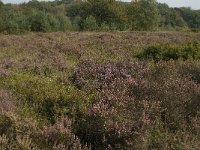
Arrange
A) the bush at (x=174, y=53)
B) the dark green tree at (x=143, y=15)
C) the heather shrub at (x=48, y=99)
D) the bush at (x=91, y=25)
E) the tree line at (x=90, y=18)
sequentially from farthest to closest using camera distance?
1. the dark green tree at (x=143, y=15)
2. the bush at (x=91, y=25)
3. the tree line at (x=90, y=18)
4. the bush at (x=174, y=53)
5. the heather shrub at (x=48, y=99)

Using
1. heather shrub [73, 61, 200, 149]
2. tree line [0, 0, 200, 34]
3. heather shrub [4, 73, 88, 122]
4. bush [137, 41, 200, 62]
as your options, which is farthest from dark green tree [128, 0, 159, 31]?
heather shrub [73, 61, 200, 149]

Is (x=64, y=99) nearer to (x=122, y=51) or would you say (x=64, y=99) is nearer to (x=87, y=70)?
(x=87, y=70)

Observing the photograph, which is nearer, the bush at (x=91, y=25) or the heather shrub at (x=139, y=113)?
the heather shrub at (x=139, y=113)

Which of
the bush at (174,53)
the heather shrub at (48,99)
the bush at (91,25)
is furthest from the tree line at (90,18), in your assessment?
the heather shrub at (48,99)

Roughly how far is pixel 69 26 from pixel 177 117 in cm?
4081

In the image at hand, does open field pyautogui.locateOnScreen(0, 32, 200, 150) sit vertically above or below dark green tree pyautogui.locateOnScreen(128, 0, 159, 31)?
above

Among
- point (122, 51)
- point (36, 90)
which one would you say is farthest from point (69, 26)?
point (36, 90)

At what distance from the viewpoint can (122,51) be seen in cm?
1477

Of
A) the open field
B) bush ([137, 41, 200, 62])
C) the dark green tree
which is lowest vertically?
the dark green tree

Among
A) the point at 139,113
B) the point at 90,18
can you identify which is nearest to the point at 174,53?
the point at 139,113

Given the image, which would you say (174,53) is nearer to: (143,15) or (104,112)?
(104,112)

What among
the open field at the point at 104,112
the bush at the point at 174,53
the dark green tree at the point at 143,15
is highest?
the open field at the point at 104,112

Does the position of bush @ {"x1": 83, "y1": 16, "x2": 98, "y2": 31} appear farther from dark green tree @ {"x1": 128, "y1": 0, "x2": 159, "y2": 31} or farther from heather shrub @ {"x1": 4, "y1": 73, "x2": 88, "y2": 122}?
heather shrub @ {"x1": 4, "y1": 73, "x2": 88, "y2": 122}

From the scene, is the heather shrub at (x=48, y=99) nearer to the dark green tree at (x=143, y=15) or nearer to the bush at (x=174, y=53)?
the bush at (x=174, y=53)
